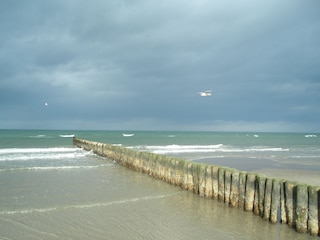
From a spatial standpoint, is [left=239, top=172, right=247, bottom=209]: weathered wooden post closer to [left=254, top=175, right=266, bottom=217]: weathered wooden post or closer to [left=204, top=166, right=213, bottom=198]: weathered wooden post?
[left=254, top=175, right=266, bottom=217]: weathered wooden post

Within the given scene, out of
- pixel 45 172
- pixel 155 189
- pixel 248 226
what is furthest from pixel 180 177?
pixel 45 172

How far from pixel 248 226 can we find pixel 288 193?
1.39m

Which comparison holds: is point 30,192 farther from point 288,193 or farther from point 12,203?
point 288,193

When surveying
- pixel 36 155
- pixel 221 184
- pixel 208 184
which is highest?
pixel 221 184

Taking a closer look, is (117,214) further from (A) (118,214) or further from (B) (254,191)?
(B) (254,191)

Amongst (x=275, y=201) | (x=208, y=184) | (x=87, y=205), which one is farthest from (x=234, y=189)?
(x=87, y=205)

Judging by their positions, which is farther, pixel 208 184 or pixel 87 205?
pixel 208 184

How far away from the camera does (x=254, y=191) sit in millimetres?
9023

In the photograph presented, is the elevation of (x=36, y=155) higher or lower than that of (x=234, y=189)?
lower

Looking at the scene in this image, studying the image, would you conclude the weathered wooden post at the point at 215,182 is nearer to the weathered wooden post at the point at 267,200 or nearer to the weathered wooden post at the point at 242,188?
the weathered wooden post at the point at 242,188

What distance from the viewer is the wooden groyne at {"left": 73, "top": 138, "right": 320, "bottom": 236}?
24.4 ft

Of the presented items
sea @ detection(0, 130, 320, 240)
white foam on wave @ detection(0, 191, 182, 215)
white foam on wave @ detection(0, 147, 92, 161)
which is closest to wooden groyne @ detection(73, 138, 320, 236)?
sea @ detection(0, 130, 320, 240)

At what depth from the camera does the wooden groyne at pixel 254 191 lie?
24.4ft

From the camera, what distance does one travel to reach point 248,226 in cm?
800
